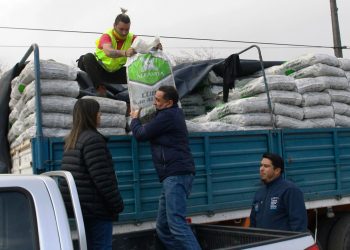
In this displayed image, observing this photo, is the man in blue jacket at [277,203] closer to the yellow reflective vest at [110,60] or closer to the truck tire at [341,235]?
the truck tire at [341,235]

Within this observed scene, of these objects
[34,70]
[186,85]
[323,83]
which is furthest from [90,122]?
[323,83]

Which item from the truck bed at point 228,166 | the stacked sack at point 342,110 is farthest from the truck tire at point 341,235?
the stacked sack at point 342,110

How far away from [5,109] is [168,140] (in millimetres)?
1998

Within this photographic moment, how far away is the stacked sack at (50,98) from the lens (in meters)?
4.32

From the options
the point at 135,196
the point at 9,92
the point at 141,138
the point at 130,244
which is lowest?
the point at 130,244

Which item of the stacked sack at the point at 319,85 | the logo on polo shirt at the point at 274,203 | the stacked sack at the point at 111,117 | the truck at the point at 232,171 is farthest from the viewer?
the stacked sack at the point at 319,85

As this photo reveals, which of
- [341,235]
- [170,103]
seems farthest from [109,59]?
[341,235]

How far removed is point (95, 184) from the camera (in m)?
3.32

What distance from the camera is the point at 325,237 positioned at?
5.88 meters

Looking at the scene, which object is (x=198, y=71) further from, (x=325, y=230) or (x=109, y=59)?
(x=325, y=230)

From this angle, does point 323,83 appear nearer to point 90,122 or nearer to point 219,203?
point 219,203

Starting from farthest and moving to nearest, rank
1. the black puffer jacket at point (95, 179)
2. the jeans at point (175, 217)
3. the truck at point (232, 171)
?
the truck at point (232, 171) < the jeans at point (175, 217) < the black puffer jacket at point (95, 179)

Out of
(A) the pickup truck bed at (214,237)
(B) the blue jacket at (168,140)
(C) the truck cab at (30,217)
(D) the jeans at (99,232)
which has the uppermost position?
(B) the blue jacket at (168,140)

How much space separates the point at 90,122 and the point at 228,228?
4.34 feet
